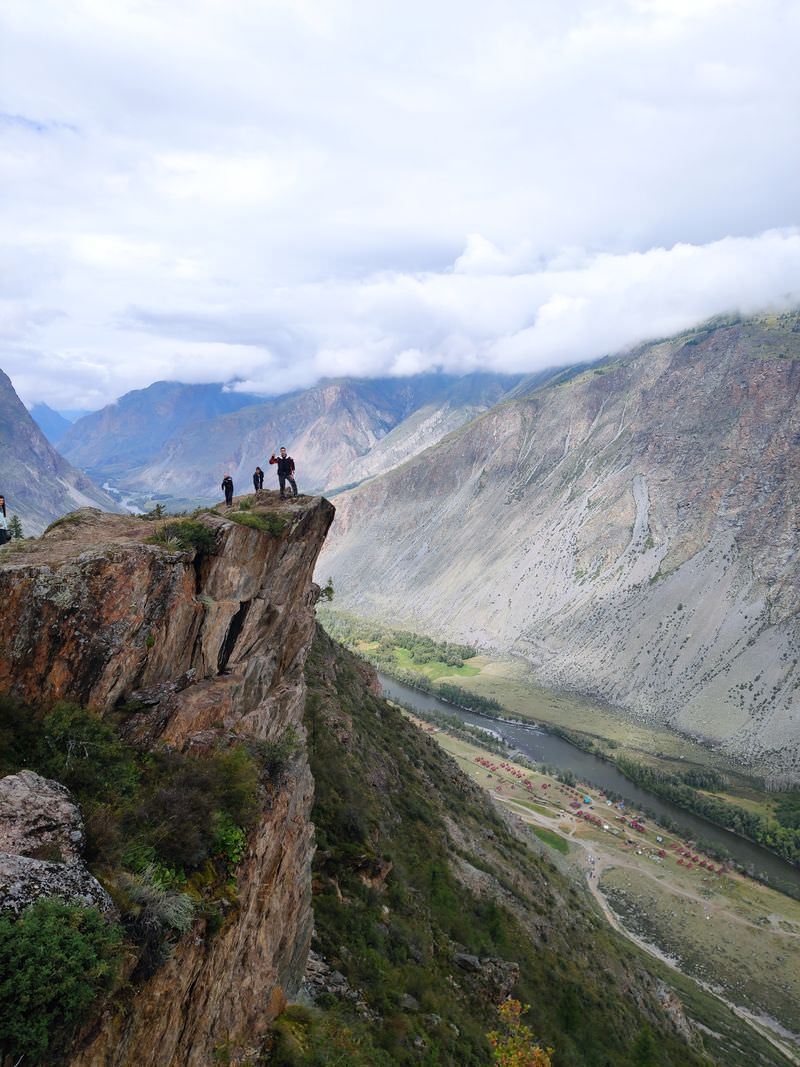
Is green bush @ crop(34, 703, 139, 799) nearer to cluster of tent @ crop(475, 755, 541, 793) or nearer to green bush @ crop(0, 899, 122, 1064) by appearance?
green bush @ crop(0, 899, 122, 1064)

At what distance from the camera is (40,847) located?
8000 mm

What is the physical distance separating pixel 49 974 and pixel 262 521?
13157 mm

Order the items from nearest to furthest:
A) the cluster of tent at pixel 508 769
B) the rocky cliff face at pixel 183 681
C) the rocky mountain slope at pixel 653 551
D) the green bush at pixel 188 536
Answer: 1. the rocky cliff face at pixel 183 681
2. the green bush at pixel 188 536
3. the cluster of tent at pixel 508 769
4. the rocky mountain slope at pixel 653 551

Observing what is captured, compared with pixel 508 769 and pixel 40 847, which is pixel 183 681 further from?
pixel 508 769

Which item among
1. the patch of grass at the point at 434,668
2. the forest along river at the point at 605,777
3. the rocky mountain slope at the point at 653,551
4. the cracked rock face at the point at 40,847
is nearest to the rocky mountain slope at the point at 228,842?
the cracked rock face at the point at 40,847

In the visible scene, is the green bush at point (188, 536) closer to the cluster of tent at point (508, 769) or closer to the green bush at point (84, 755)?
the green bush at point (84, 755)

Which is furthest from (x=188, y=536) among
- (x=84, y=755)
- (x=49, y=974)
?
(x=49, y=974)

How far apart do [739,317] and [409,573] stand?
129842 millimetres

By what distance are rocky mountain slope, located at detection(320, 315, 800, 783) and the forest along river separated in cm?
1938

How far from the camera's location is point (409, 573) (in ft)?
608

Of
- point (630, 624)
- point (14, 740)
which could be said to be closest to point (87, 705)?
point (14, 740)

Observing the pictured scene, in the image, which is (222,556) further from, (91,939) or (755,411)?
(755,411)

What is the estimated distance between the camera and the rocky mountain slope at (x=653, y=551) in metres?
107

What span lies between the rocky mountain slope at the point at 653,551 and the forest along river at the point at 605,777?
19378 millimetres
